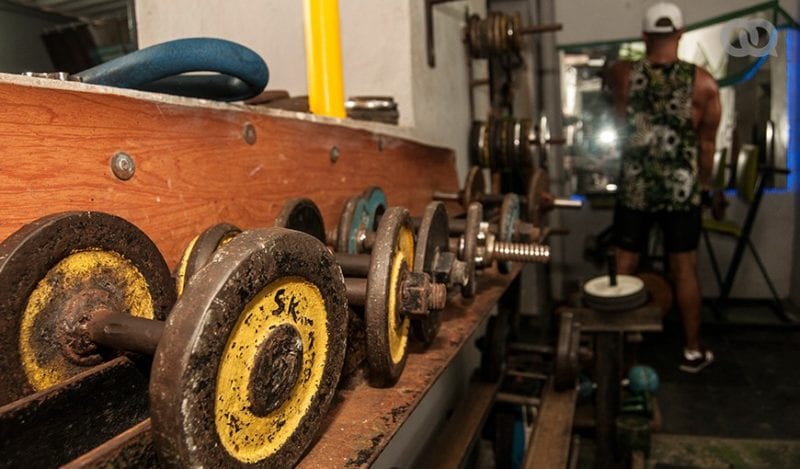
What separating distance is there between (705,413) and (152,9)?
2896mm

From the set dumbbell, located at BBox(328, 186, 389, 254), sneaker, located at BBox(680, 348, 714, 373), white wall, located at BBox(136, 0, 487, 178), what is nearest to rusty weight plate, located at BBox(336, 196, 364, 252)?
dumbbell, located at BBox(328, 186, 389, 254)

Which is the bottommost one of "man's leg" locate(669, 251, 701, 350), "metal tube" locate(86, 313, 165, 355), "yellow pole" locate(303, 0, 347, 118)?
"man's leg" locate(669, 251, 701, 350)

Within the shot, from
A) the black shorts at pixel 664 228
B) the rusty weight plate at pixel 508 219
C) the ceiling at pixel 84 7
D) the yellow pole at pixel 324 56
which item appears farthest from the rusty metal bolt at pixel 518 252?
the ceiling at pixel 84 7

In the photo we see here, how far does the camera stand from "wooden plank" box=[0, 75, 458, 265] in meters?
0.62

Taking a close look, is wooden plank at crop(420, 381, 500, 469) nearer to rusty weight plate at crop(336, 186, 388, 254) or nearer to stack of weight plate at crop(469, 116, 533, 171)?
rusty weight plate at crop(336, 186, 388, 254)

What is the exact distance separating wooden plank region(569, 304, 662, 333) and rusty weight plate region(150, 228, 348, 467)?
169 cm

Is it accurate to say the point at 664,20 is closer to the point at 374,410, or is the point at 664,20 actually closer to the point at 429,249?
the point at 429,249

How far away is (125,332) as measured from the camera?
568 millimetres

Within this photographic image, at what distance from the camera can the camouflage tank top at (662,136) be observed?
2.69 metres

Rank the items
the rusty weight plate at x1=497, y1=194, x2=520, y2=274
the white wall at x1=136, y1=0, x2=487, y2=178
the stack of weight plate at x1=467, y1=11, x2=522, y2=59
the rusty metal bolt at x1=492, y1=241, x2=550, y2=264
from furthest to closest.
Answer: the stack of weight plate at x1=467, y1=11, x2=522, y2=59 → the white wall at x1=136, y1=0, x2=487, y2=178 → the rusty weight plate at x1=497, y1=194, x2=520, y2=274 → the rusty metal bolt at x1=492, y1=241, x2=550, y2=264

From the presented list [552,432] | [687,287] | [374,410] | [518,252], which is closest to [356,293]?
[374,410]

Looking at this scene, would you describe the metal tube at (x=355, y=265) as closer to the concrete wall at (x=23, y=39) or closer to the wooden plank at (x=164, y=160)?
the wooden plank at (x=164, y=160)

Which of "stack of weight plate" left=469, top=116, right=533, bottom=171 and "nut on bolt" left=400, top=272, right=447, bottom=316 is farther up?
"stack of weight plate" left=469, top=116, right=533, bottom=171

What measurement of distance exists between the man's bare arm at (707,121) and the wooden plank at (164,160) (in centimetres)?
211
